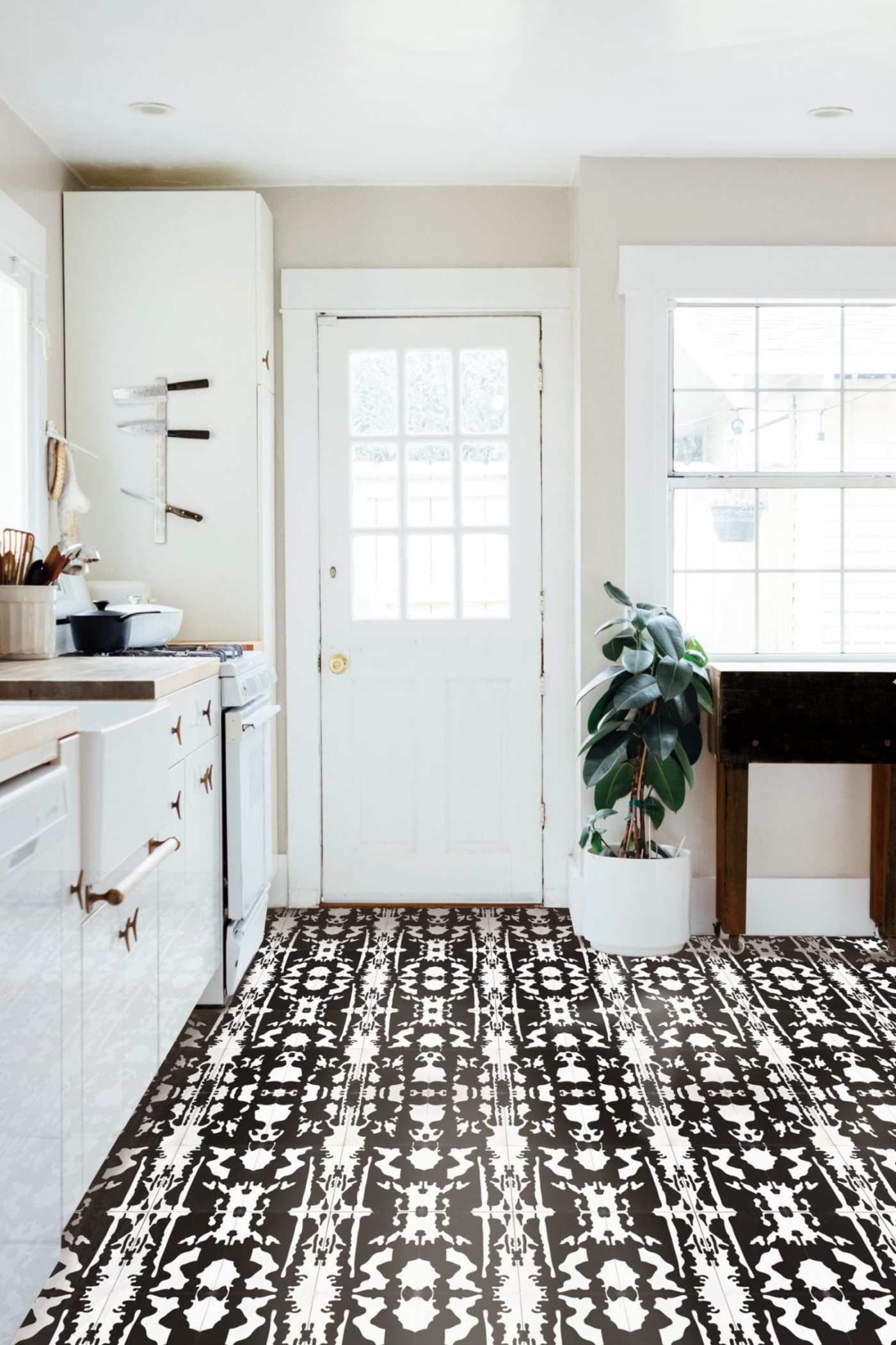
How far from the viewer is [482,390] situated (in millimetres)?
4168

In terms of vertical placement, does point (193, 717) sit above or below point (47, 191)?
below

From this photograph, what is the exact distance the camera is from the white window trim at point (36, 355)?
3455mm

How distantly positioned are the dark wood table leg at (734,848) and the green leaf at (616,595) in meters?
0.62

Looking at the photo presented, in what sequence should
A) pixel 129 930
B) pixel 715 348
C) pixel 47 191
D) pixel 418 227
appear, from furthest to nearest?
1. pixel 418 227
2. pixel 715 348
3. pixel 47 191
4. pixel 129 930

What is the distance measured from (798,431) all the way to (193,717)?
240 cm

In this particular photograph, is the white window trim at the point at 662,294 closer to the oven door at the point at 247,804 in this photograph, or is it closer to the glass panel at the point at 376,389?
the glass panel at the point at 376,389

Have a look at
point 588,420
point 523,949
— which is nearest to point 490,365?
point 588,420

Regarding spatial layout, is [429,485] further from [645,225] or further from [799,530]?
[799,530]

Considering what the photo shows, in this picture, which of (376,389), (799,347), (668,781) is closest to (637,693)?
(668,781)

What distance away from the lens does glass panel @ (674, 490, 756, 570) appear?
398cm

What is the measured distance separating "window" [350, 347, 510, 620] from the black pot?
125 centimetres

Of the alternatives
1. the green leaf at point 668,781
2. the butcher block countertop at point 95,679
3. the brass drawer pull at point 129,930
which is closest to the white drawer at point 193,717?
the butcher block countertop at point 95,679

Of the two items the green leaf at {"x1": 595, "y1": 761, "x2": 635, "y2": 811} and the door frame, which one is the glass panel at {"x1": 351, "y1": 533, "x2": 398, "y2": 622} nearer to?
the door frame

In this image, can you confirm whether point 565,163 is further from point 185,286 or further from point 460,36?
point 185,286
